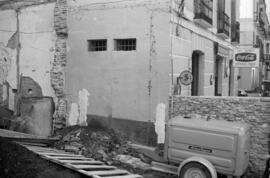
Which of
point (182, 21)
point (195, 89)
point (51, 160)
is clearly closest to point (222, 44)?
point (195, 89)

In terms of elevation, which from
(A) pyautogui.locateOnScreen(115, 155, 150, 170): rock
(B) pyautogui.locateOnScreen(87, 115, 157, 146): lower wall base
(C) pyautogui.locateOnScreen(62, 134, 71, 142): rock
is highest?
(B) pyautogui.locateOnScreen(87, 115, 157, 146): lower wall base

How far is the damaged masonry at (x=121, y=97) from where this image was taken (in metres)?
7.58

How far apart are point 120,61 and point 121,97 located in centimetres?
111

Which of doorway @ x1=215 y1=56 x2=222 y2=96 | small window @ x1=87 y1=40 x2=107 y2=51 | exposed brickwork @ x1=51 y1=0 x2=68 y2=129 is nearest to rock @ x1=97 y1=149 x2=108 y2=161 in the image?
exposed brickwork @ x1=51 y1=0 x2=68 y2=129

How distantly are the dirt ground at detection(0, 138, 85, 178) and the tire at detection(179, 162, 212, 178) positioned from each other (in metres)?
2.28

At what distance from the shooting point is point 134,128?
10.0 m

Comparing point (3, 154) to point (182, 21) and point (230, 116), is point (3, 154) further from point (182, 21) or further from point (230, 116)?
point (182, 21)

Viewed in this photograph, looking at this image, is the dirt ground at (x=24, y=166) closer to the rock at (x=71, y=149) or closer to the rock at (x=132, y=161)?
the rock at (x=71, y=149)

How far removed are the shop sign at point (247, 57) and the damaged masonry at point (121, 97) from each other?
35 mm

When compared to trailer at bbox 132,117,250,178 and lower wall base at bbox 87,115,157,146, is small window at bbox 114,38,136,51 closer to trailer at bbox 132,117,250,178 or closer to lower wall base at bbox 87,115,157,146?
lower wall base at bbox 87,115,157,146

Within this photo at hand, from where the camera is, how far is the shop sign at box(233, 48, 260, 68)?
1144 cm

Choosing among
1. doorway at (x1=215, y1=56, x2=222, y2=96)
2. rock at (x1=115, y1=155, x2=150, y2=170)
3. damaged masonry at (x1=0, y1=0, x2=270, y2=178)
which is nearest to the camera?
damaged masonry at (x1=0, y1=0, x2=270, y2=178)

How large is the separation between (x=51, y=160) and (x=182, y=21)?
18.7ft

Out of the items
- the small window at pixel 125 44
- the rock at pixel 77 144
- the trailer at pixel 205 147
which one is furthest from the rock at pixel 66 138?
the trailer at pixel 205 147
